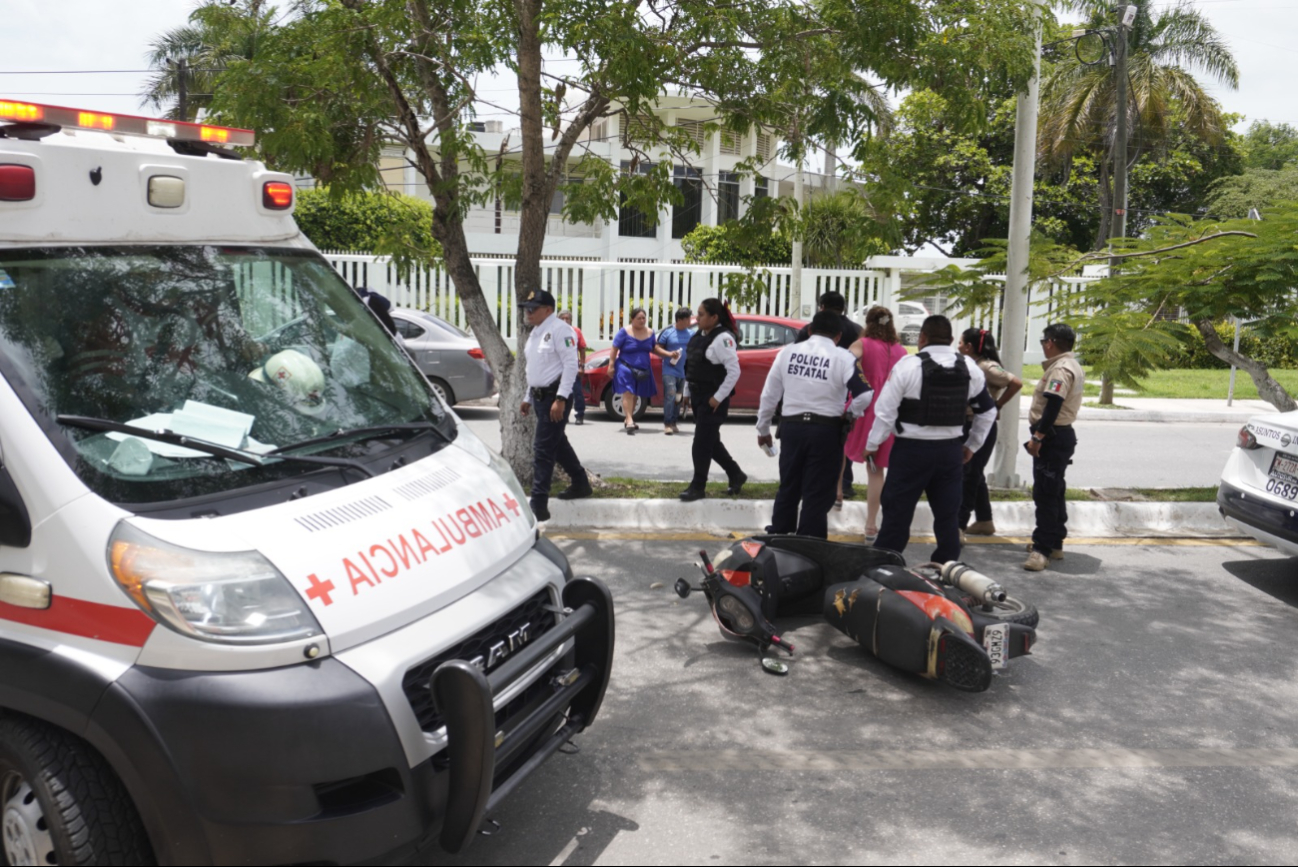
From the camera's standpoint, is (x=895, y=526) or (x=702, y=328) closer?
(x=895, y=526)

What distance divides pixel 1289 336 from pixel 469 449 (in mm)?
7023

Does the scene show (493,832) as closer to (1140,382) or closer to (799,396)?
(799,396)

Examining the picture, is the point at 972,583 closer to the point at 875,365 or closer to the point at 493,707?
the point at 493,707

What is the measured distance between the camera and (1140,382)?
28.4ft

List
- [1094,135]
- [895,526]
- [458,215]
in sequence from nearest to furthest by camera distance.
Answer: [895,526]
[458,215]
[1094,135]

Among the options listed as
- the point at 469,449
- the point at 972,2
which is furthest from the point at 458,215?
the point at 469,449

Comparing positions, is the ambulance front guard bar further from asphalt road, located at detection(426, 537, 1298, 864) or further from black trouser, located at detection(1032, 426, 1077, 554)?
black trouser, located at detection(1032, 426, 1077, 554)

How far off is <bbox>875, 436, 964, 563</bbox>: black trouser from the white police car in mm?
2001

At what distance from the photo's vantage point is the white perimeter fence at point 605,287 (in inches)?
778

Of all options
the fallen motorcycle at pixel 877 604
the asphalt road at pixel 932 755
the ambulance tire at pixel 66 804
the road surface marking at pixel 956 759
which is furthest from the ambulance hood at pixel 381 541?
the fallen motorcycle at pixel 877 604

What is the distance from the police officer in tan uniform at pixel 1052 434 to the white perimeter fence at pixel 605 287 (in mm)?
12247

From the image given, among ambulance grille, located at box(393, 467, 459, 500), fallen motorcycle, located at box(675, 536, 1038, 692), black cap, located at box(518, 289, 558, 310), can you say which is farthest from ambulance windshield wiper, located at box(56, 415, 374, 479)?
black cap, located at box(518, 289, 558, 310)

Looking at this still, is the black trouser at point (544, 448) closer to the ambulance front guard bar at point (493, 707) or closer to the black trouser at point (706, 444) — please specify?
the black trouser at point (706, 444)

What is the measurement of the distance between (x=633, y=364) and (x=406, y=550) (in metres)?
11.0
